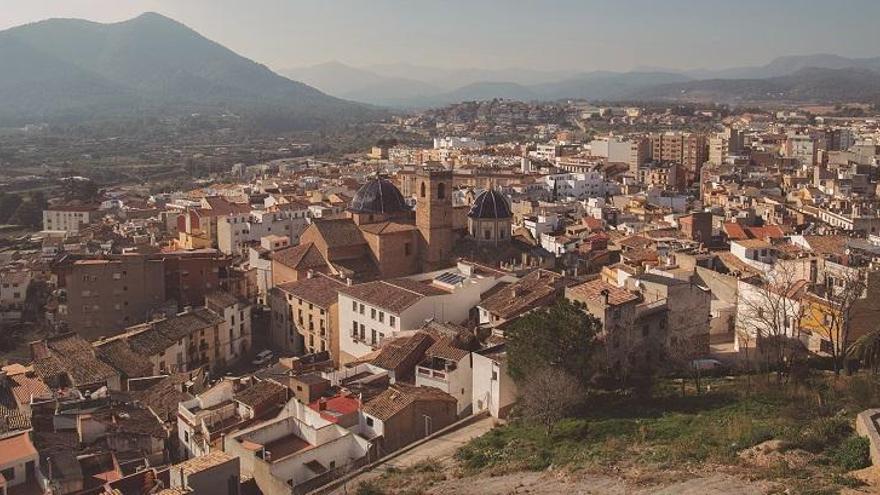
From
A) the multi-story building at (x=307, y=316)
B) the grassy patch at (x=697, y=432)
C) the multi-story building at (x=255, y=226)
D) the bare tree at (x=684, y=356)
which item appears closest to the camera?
the grassy patch at (x=697, y=432)

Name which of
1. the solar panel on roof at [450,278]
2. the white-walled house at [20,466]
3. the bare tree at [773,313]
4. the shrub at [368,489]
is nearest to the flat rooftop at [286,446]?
the shrub at [368,489]

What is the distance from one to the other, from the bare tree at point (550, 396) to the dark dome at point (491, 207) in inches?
777

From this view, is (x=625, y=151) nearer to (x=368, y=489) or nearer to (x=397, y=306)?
(x=397, y=306)

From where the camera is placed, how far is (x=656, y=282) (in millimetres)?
25531

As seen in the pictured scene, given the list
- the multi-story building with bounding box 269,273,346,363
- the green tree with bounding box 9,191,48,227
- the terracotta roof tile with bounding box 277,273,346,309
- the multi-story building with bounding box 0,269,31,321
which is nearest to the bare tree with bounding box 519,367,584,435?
the multi-story building with bounding box 269,273,346,363

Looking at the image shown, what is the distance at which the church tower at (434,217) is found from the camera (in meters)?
38.9

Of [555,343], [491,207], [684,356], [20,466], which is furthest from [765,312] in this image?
[20,466]

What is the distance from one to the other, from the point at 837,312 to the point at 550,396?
8753 mm

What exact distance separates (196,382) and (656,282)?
1445cm

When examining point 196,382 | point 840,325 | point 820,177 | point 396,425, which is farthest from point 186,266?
point 820,177

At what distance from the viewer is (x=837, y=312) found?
2297cm

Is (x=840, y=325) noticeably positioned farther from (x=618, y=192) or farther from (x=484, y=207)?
(x=618, y=192)

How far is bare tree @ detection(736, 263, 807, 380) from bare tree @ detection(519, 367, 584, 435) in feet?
17.8

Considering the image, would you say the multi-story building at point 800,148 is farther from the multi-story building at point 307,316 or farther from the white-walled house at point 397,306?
the multi-story building at point 307,316
